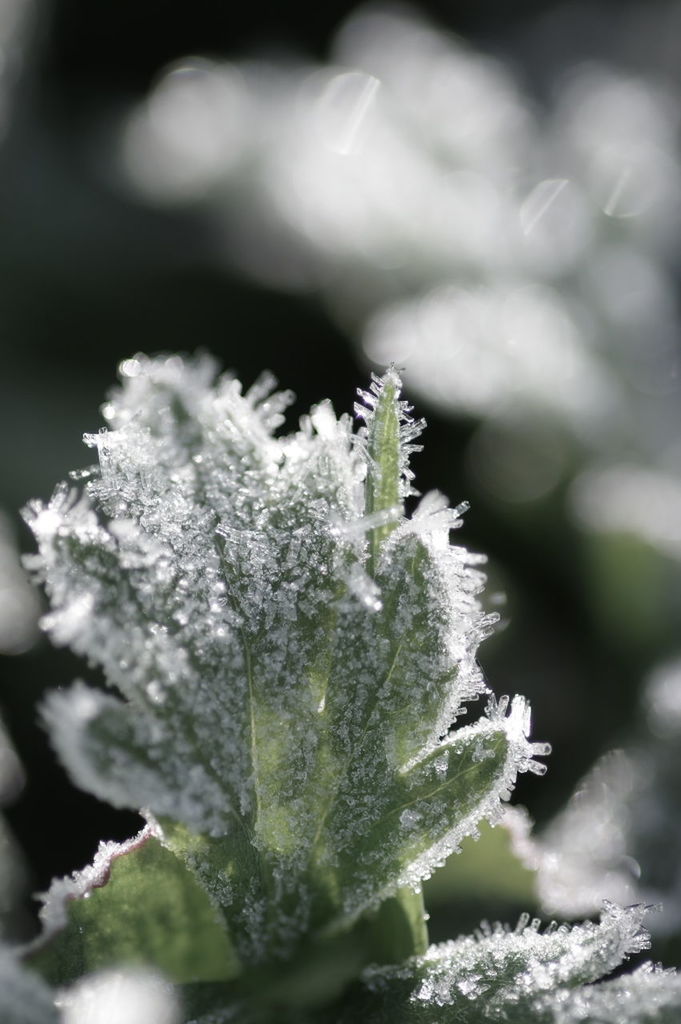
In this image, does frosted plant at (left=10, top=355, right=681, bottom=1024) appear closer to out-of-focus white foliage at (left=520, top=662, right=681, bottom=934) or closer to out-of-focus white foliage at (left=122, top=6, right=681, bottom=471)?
out-of-focus white foliage at (left=520, top=662, right=681, bottom=934)

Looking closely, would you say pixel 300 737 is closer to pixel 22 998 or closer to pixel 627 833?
pixel 22 998

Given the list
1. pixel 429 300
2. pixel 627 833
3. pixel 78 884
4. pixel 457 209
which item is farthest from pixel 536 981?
pixel 457 209

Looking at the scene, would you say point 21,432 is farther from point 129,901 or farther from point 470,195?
point 129,901

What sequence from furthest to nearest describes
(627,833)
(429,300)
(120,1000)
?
1. (429,300)
2. (627,833)
3. (120,1000)

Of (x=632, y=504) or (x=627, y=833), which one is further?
(x=632, y=504)

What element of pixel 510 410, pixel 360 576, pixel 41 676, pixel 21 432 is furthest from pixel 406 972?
pixel 21 432

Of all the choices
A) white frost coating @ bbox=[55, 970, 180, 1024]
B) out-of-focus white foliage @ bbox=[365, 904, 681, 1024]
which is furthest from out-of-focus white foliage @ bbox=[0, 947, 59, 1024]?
out-of-focus white foliage @ bbox=[365, 904, 681, 1024]

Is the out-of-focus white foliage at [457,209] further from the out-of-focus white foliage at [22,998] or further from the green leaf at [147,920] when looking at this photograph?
the out-of-focus white foliage at [22,998]
